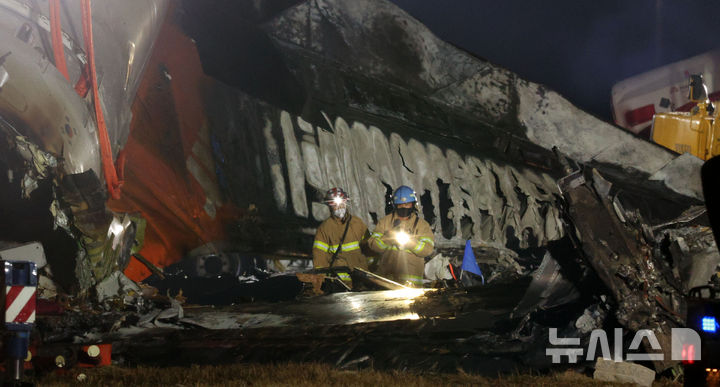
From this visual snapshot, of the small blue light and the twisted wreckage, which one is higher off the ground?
the twisted wreckage

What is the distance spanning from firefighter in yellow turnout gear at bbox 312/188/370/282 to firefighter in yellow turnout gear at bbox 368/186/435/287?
294 millimetres

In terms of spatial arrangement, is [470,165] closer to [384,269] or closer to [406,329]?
[384,269]

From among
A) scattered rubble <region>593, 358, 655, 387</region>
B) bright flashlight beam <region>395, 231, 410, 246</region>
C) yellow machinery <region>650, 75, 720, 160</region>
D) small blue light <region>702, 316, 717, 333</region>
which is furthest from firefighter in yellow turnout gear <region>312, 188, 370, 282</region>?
yellow machinery <region>650, 75, 720, 160</region>

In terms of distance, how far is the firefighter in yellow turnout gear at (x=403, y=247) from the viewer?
25.2ft

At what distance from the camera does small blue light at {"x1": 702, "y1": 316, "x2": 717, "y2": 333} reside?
2525mm

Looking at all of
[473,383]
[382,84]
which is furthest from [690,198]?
[473,383]

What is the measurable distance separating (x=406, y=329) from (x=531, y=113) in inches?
238

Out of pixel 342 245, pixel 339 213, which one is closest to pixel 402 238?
pixel 342 245

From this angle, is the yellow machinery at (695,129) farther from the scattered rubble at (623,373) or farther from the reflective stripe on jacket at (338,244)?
the scattered rubble at (623,373)

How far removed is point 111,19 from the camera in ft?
24.5

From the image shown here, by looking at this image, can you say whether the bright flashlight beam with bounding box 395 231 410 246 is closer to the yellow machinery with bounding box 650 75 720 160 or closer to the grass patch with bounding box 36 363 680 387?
the grass patch with bounding box 36 363 680 387

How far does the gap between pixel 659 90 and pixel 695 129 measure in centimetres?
509

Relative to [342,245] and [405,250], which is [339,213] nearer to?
[342,245]

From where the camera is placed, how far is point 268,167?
32.4 ft
